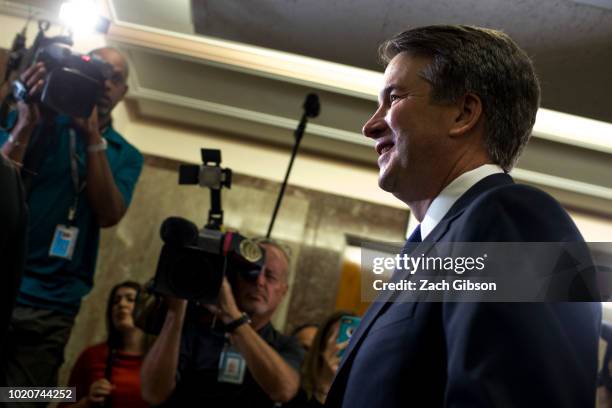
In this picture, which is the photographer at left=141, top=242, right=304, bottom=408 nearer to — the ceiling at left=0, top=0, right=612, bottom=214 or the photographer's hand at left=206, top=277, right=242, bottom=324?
the photographer's hand at left=206, top=277, right=242, bottom=324

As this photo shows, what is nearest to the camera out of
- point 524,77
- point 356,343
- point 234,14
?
point 356,343

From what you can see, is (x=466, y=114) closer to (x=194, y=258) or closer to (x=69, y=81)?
(x=194, y=258)

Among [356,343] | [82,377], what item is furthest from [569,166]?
[356,343]

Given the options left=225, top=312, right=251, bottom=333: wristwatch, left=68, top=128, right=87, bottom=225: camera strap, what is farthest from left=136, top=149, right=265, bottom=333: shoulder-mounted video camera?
left=68, top=128, right=87, bottom=225: camera strap

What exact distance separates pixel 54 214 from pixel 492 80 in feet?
4.63

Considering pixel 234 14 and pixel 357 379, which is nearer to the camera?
pixel 357 379

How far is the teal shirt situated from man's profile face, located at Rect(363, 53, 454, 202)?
1.16 meters

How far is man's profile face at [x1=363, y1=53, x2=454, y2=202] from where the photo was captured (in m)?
1.09

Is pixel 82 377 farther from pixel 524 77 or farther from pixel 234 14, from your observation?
pixel 524 77

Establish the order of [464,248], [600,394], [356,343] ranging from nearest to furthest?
[464,248]
[356,343]
[600,394]

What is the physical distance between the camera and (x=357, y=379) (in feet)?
2.93

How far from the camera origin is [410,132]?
1.11 metres

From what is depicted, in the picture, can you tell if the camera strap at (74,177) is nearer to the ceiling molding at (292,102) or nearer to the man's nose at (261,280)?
the man's nose at (261,280)

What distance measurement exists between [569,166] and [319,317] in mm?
1612
